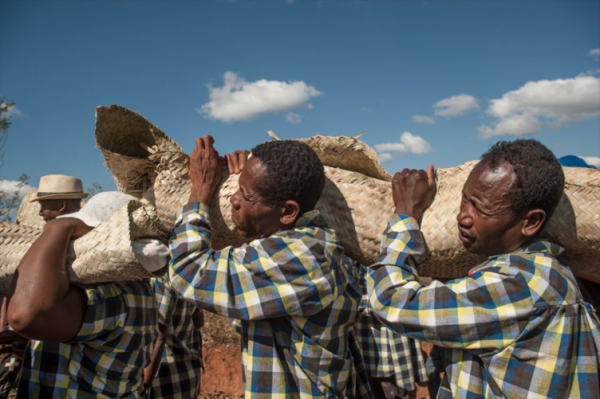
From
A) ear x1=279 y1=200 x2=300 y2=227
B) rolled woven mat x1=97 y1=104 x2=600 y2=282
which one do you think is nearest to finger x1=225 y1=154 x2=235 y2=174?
→ rolled woven mat x1=97 y1=104 x2=600 y2=282

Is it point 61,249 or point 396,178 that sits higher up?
point 396,178

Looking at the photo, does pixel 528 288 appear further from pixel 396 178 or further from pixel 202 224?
pixel 202 224

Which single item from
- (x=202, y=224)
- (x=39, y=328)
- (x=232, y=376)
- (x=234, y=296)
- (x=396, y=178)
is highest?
(x=396, y=178)

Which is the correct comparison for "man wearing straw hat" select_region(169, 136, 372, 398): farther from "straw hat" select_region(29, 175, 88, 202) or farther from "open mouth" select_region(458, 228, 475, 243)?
"straw hat" select_region(29, 175, 88, 202)

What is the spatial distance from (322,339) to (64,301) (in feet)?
3.16

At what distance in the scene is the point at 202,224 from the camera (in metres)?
1.61

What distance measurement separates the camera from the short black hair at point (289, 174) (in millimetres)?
1566

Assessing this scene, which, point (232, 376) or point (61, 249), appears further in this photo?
point (232, 376)

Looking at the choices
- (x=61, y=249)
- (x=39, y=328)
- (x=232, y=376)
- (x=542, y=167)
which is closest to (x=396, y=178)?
(x=542, y=167)

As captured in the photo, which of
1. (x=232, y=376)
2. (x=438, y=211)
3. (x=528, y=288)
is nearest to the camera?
(x=528, y=288)

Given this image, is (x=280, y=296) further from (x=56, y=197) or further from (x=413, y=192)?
(x=56, y=197)

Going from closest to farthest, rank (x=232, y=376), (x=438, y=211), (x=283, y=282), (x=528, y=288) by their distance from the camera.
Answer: (x=528, y=288) < (x=283, y=282) < (x=438, y=211) < (x=232, y=376)

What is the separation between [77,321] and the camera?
5.81ft

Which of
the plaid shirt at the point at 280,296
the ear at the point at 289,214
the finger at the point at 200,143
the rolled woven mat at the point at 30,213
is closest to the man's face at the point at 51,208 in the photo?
the rolled woven mat at the point at 30,213
